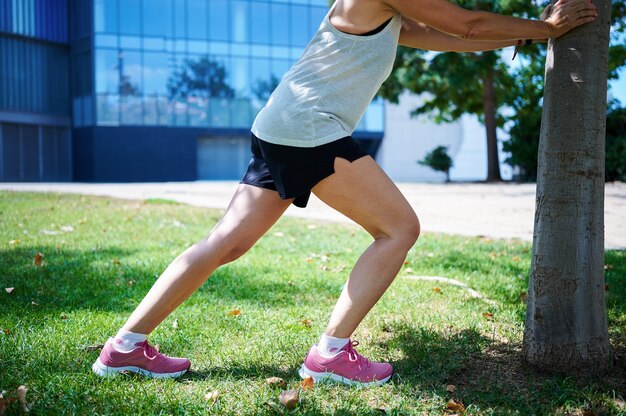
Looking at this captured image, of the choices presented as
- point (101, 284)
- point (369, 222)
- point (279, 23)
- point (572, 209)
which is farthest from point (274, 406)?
point (279, 23)

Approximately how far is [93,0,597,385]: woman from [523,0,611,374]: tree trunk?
16 centimetres

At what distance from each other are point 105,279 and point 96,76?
27.8 meters

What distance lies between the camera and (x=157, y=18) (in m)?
31.2

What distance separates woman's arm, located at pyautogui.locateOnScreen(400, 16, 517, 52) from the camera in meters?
2.85

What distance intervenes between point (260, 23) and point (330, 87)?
32.5 metres

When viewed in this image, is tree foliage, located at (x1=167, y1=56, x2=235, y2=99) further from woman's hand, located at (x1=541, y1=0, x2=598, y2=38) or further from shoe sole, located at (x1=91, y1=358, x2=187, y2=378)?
woman's hand, located at (x1=541, y1=0, x2=598, y2=38)

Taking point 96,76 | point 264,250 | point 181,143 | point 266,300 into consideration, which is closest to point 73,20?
point 96,76

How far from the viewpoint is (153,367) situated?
2730 mm

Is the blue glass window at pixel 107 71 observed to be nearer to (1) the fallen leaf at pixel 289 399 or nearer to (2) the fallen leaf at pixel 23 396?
(2) the fallen leaf at pixel 23 396

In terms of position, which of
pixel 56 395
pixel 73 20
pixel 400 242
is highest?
pixel 73 20

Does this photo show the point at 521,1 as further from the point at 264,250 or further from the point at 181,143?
the point at 181,143

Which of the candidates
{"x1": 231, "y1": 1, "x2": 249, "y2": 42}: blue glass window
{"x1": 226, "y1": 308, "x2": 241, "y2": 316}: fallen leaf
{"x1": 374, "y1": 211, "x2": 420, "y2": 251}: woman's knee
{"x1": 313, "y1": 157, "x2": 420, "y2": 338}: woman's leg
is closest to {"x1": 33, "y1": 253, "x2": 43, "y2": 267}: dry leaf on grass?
{"x1": 226, "y1": 308, "x2": 241, "y2": 316}: fallen leaf

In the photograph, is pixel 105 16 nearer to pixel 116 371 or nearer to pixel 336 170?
pixel 116 371

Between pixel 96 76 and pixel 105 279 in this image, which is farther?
pixel 96 76
